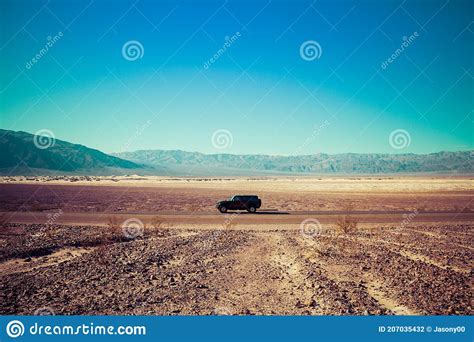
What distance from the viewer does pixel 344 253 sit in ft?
44.2

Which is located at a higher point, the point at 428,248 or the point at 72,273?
the point at 428,248

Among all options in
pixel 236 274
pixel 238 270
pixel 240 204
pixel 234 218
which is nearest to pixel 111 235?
pixel 238 270

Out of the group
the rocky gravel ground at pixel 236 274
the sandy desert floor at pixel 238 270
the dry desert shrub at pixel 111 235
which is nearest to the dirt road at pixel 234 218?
the sandy desert floor at pixel 238 270

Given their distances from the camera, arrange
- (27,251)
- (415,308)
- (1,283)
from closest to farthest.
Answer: (415,308) < (1,283) < (27,251)

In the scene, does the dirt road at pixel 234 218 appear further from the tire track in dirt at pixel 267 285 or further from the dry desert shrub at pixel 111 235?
the tire track in dirt at pixel 267 285

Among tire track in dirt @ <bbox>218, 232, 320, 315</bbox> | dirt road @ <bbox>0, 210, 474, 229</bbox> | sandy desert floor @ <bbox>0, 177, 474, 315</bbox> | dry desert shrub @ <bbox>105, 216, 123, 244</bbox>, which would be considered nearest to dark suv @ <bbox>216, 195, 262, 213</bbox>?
dirt road @ <bbox>0, 210, 474, 229</bbox>

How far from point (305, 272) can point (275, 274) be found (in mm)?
1051

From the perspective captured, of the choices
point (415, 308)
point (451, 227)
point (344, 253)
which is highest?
point (451, 227)

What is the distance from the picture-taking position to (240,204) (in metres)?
28.3

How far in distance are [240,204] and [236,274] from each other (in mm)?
17681

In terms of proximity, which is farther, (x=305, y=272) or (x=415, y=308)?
(x=305, y=272)

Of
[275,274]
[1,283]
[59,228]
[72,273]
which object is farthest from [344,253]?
[59,228]

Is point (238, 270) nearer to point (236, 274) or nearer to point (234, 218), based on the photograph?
point (236, 274)

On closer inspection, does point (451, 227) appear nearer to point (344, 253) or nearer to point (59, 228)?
point (344, 253)
